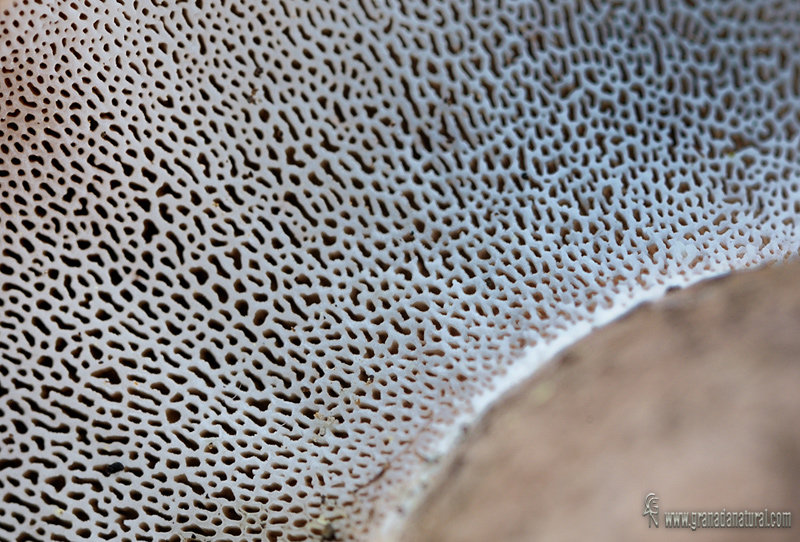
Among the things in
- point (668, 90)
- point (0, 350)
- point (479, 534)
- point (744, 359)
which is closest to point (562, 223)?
point (668, 90)

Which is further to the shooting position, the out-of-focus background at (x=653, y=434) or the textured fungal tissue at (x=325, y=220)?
the textured fungal tissue at (x=325, y=220)

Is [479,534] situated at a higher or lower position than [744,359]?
lower

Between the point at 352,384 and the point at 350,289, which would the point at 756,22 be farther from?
the point at 352,384

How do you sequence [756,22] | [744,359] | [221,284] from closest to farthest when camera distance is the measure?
[744,359] < [756,22] < [221,284]
